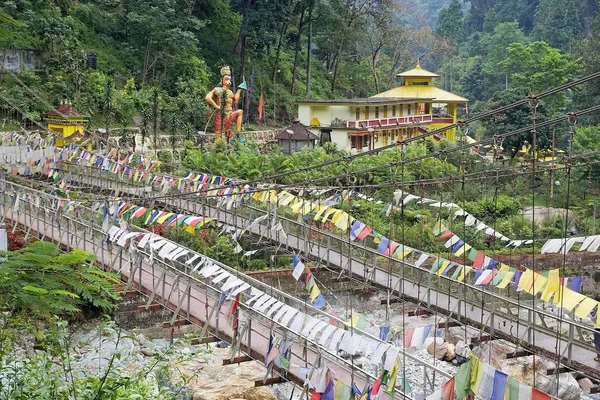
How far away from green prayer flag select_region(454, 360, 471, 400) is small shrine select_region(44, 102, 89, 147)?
22.5m

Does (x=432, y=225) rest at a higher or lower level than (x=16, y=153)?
lower

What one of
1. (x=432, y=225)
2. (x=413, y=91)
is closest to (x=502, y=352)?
(x=432, y=225)

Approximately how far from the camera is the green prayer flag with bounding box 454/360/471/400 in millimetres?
9258

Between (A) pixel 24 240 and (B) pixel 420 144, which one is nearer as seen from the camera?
(A) pixel 24 240

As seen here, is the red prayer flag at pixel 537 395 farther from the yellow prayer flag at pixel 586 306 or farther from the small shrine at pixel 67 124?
the small shrine at pixel 67 124

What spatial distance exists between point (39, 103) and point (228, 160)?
799cm

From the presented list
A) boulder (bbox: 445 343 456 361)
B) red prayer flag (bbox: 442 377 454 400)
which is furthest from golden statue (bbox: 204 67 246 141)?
red prayer flag (bbox: 442 377 454 400)

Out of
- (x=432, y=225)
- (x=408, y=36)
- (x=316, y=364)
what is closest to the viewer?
(x=316, y=364)

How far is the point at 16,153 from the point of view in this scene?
79.1ft

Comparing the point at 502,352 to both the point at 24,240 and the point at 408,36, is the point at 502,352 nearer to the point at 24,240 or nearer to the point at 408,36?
the point at 24,240

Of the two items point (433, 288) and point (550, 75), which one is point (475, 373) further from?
point (550, 75)

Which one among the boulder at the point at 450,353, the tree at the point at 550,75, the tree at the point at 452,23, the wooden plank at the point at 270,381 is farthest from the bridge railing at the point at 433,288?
the tree at the point at 452,23

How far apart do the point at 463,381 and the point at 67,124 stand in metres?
23.7

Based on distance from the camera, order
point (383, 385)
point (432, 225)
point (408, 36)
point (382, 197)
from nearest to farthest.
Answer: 1. point (383, 385)
2. point (432, 225)
3. point (382, 197)
4. point (408, 36)
